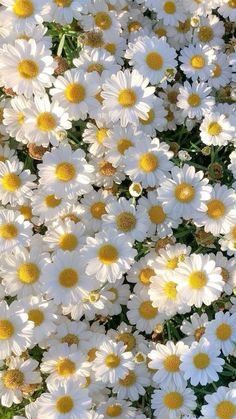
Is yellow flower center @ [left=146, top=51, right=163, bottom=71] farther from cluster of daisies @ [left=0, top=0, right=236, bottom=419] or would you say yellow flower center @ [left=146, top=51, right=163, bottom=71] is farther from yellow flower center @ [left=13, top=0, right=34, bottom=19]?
yellow flower center @ [left=13, top=0, right=34, bottom=19]

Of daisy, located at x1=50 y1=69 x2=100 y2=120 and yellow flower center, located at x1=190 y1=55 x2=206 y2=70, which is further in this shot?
yellow flower center, located at x1=190 y1=55 x2=206 y2=70

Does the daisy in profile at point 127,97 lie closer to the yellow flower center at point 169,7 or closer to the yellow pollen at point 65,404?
the yellow flower center at point 169,7

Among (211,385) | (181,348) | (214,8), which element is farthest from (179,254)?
(214,8)

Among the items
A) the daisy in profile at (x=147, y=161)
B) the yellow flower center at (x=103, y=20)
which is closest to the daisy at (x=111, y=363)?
the daisy in profile at (x=147, y=161)

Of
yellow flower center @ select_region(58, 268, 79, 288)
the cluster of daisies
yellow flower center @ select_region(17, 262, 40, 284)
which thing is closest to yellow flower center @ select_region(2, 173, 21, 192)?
the cluster of daisies

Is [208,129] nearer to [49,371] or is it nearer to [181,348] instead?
[181,348]
